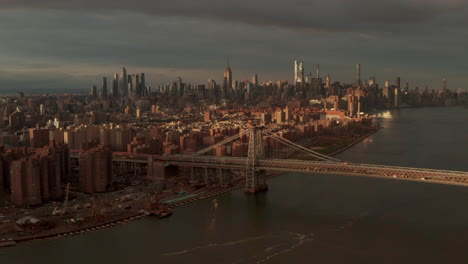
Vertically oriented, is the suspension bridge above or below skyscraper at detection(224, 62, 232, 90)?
below

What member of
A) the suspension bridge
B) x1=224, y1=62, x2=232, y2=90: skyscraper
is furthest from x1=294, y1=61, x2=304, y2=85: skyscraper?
the suspension bridge

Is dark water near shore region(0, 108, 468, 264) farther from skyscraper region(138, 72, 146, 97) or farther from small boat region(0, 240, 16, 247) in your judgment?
skyscraper region(138, 72, 146, 97)

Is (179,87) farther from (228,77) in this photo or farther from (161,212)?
(161,212)

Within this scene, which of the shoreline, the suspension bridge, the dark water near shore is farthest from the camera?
the suspension bridge

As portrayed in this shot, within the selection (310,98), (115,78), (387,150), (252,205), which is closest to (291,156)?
(387,150)

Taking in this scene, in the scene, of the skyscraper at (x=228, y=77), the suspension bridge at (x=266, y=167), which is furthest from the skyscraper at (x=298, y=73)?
the suspension bridge at (x=266, y=167)

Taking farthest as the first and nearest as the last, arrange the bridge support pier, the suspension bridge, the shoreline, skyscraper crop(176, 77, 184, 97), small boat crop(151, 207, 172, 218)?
skyscraper crop(176, 77, 184, 97)
the bridge support pier
the suspension bridge
small boat crop(151, 207, 172, 218)
the shoreline

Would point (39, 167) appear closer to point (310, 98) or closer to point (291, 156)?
point (291, 156)
